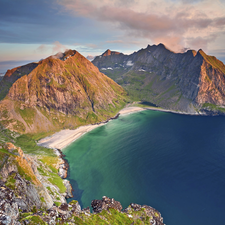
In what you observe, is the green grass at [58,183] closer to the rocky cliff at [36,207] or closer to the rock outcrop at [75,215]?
the rocky cliff at [36,207]

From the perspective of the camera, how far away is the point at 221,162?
12294cm

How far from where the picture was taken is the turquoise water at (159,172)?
83.8m

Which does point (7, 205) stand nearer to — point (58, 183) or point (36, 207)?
point (36, 207)

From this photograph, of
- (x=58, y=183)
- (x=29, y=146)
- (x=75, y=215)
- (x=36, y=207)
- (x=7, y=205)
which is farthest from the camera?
(x=29, y=146)

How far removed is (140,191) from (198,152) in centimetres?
8261

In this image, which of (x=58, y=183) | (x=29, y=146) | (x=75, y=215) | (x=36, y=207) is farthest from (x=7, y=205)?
(x=29, y=146)

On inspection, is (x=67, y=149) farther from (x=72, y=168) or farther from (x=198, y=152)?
(x=198, y=152)

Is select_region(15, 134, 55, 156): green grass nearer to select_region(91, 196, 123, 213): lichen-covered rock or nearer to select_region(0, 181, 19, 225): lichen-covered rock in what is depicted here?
select_region(91, 196, 123, 213): lichen-covered rock

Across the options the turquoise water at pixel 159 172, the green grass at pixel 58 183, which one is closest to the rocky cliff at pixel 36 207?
the green grass at pixel 58 183

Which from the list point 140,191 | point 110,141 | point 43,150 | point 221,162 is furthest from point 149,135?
point 43,150

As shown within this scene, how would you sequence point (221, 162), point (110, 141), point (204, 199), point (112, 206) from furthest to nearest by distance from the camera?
1. point (110, 141)
2. point (221, 162)
3. point (204, 199)
4. point (112, 206)

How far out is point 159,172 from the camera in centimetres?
11056

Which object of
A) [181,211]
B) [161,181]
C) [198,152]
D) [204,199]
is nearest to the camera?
[181,211]

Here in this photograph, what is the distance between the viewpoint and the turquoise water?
3297 inches
